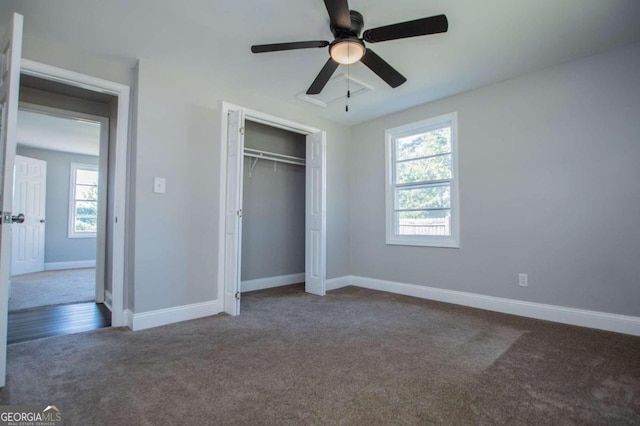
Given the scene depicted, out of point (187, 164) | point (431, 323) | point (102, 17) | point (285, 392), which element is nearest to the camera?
point (285, 392)

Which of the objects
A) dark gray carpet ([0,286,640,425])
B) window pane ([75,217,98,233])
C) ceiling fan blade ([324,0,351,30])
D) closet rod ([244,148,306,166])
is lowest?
Answer: dark gray carpet ([0,286,640,425])

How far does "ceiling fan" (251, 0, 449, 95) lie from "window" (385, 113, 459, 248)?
5.47ft

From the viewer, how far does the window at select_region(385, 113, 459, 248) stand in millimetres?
3831

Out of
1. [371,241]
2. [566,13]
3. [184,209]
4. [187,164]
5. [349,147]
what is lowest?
[371,241]

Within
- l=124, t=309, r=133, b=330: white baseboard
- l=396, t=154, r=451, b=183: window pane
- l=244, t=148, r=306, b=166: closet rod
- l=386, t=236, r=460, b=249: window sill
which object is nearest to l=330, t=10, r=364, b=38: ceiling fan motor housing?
l=396, t=154, r=451, b=183: window pane

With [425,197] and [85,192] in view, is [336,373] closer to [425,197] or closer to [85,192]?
[425,197]

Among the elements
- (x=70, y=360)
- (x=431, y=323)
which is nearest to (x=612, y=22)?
(x=431, y=323)

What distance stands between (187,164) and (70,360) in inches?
74.2

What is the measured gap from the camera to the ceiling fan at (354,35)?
190 centimetres

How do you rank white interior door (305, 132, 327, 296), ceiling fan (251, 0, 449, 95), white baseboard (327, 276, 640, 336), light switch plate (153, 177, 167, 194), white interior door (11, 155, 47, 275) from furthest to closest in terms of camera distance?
white interior door (11, 155, 47, 275)
white interior door (305, 132, 327, 296)
light switch plate (153, 177, 167, 194)
white baseboard (327, 276, 640, 336)
ceiling fan (251, 0, 449, 95)

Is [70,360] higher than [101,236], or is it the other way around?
[101,236]

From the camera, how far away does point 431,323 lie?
2.98 metres

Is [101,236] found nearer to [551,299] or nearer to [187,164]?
[187,164]

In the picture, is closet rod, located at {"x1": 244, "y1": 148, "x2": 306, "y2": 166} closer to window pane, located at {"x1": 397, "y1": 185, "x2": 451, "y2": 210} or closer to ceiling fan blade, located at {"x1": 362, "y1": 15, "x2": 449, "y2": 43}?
window pane, located at {"x1": 397, "y1": 185, "x2": 451, "y2": 210}
